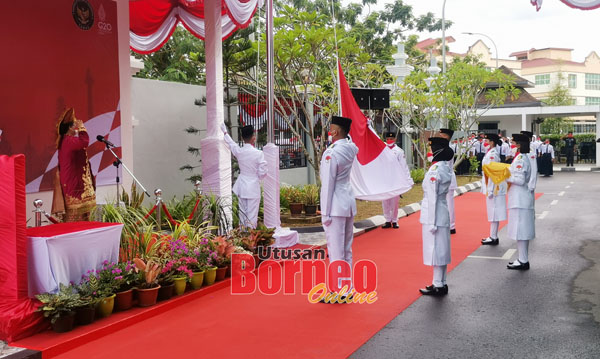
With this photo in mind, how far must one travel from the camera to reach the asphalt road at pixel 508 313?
203 inches

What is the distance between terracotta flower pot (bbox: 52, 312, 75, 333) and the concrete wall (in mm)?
7274

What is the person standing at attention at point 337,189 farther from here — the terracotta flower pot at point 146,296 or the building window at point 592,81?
the building window at point 592,81

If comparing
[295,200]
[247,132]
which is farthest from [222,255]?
[295,200]

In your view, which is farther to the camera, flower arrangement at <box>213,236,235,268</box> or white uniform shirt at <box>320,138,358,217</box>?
flower arrangement at <box>213,236,235,268</box>

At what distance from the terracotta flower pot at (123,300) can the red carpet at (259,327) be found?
0.27m

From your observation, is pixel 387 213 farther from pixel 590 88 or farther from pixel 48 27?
pixel 590 88

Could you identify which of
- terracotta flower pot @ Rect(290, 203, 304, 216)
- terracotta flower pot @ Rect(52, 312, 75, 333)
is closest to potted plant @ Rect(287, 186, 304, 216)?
terracotta flower pot @ Rect(290, 203, 304, 216)

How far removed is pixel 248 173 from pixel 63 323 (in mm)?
4611

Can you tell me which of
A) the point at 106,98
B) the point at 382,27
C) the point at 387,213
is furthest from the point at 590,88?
the point at 106,98

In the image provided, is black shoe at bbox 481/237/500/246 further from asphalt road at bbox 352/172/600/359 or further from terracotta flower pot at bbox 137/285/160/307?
terracotta flower pot at bbox 137/285/160/307

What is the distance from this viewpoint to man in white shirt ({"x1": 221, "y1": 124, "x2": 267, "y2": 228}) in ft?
31.1

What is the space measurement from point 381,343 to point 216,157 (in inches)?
201

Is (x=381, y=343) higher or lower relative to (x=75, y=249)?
lower

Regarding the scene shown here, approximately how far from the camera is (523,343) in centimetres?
529
